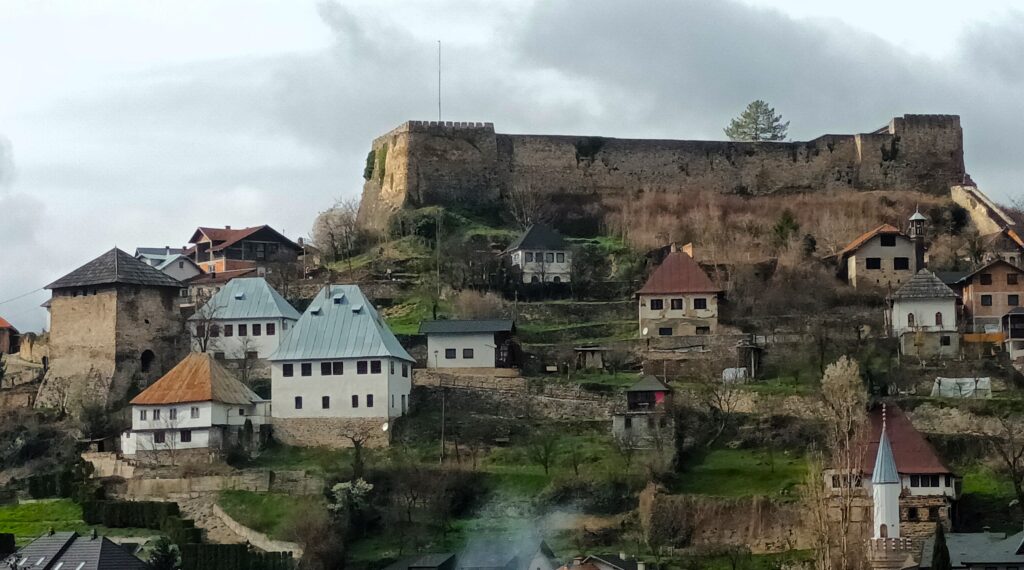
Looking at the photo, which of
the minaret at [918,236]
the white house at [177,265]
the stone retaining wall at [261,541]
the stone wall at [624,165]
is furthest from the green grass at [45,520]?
the minaret at [918,236]

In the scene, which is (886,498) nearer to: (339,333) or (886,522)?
(886,522)

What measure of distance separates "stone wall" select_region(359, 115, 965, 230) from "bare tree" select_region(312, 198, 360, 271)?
97 centimetres

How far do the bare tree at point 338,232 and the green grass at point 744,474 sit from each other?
26947 mm

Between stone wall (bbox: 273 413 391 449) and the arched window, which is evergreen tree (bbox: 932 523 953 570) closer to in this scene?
stone wall (bbox: 273 413 391 449)

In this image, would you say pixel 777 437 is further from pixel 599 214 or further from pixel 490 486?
pixel 599 214

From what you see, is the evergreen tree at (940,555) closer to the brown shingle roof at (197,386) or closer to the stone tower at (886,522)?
the stone tower at (886,522)

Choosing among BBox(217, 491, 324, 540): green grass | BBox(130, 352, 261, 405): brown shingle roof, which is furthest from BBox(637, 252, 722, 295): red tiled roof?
BBox(217, 491, 324, 540): green grass

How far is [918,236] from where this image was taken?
9881 centimetres

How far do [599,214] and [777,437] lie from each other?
2902cm

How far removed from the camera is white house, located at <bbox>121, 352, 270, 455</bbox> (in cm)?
8225

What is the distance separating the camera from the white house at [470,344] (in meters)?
87.7

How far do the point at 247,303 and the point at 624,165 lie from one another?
25.6 m

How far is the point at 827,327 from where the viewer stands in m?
89.4

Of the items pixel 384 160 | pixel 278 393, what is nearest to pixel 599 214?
pixel 384 160
